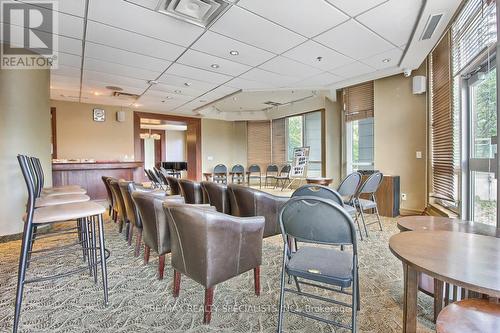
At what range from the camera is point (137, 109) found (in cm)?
763

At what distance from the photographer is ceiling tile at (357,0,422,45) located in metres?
2.57

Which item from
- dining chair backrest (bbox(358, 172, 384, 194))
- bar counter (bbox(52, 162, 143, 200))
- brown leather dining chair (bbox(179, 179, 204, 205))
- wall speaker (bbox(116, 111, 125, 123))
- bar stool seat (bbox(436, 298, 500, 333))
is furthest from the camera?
wall speaker (bbox(116, 111, 125, 123))

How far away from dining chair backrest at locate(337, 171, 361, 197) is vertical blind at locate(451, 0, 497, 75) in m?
1.72

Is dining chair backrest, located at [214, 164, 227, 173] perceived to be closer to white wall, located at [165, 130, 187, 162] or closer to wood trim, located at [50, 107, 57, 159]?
white wall, located at [165, 130, 187, 162]

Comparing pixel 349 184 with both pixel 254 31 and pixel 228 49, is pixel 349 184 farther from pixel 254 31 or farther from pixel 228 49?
pixel 228 49

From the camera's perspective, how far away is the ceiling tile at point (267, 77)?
4.54 metres

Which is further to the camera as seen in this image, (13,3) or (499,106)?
(13,3)

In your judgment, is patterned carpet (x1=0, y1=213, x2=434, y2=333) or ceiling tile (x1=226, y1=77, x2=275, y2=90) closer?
patterned carpet (x1=0, y1=213, x2=434, y2=333)

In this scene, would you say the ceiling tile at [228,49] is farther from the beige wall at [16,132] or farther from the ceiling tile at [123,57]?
the beige wall at [16,132]

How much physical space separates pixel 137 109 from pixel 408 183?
733 centimetres

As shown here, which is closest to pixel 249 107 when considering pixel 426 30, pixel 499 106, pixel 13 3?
pixel 426 30

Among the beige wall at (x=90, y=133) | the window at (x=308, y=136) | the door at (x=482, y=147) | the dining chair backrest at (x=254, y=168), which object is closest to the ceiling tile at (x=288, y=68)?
the door at (x=482, y=147)

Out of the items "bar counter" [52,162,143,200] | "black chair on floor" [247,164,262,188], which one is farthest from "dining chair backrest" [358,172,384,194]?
"black chair on floor" [247,164,262,188]

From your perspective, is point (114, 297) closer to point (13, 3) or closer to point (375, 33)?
point (13, 3)
